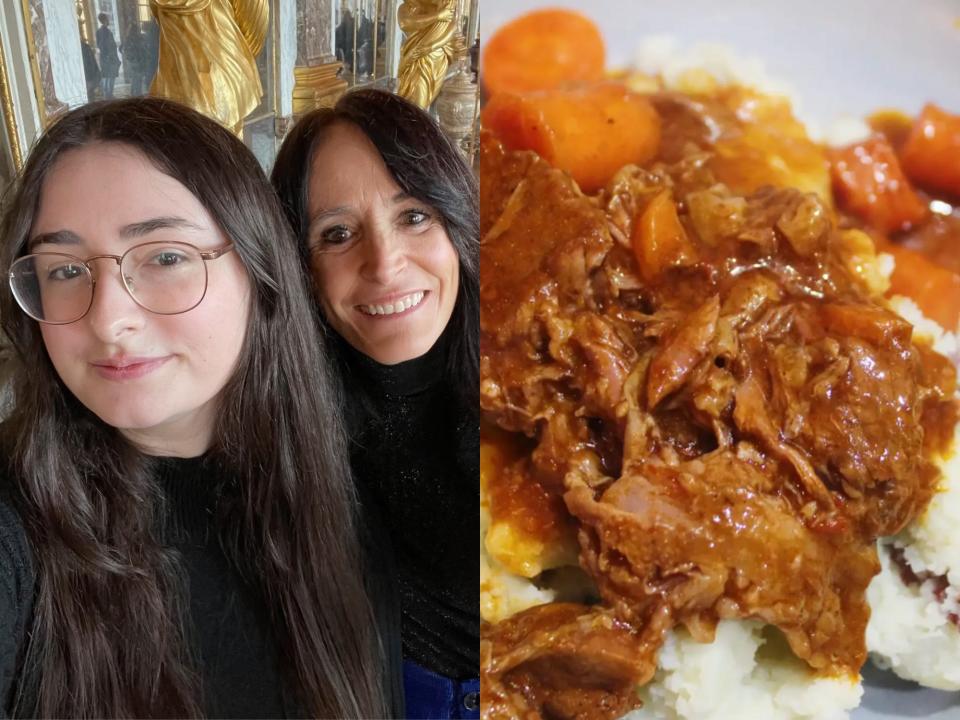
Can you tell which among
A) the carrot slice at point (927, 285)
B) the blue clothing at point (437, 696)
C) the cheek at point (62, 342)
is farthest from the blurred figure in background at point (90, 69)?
the carrot slice at point (927, 285)

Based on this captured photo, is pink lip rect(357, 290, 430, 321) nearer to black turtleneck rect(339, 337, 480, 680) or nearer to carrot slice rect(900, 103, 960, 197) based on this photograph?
black turtleneck rect(339, 337, 480, 680)

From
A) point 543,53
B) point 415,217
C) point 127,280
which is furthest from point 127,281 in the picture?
point 543,53

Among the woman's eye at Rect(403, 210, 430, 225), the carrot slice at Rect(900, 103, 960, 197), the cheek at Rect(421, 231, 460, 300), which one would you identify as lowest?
Answer: the cheek at Rect(421, 231, 460, 300)

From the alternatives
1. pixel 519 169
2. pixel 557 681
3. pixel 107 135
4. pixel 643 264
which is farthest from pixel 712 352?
pixel 107 135

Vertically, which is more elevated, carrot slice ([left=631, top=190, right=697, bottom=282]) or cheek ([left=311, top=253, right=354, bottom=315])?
carrot slice ([left=631, top=190, right=697, bottom=282])

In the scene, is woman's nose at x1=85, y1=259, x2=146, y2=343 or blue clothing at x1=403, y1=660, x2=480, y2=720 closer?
woman's nose at x1=85, y1=259, x2=146, y2=343

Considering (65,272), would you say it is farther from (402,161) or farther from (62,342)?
(402,161)

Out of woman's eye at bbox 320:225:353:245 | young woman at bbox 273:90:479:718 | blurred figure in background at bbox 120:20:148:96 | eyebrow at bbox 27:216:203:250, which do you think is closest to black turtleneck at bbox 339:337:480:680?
young woman at bbox 273:90:479:718

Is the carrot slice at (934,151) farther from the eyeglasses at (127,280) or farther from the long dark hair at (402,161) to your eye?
the eyeglasses at (127,280)
